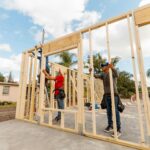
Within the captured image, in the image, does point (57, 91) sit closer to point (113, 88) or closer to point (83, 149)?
point (113, 88)

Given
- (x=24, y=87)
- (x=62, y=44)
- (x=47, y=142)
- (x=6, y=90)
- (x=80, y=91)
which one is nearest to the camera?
(x=47, y=142)

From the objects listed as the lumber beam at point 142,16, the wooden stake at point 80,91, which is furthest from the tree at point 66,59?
the lumber beam at point 142,16

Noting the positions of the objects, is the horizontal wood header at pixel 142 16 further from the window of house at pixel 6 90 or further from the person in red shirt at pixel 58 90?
the window of house at pixel 6 90

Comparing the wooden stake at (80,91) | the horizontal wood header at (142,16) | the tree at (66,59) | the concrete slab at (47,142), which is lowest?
the concrete slab at (47,142)

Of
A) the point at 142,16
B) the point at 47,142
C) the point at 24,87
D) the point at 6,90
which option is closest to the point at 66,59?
the point at 6,90

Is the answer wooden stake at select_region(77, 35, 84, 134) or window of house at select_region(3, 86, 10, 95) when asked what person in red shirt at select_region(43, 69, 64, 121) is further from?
window of house at select_region(3, 86, 10, 95)

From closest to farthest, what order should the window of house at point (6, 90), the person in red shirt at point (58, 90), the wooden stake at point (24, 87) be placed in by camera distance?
the person in red shirt at point (58, 90) → the wooden stake at point (24, 87) → the window of house at point (6, 90)

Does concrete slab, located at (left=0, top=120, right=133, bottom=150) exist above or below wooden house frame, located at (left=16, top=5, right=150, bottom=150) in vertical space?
below

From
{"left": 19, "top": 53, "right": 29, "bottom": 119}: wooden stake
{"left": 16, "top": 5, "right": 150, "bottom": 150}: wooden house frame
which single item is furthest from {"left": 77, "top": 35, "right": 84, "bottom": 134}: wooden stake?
{"left": 19, "top": 53, "right": 29, "bottom": 119}: wooden stake

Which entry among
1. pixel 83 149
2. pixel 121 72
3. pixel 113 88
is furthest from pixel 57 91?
pixel 121 72

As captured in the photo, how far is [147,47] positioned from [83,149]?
2.23 meters

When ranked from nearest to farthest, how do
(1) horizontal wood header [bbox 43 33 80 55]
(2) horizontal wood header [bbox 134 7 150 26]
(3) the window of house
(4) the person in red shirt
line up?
(2) horizontal wood header [bbox 134 7 150 26] → (1) horizontal wood header [bbox 43 33 80 55] → (4) the person in red shirt → (3) the window of house

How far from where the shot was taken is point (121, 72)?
20547mm

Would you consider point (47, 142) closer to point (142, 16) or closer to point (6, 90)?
point (142, 16)
